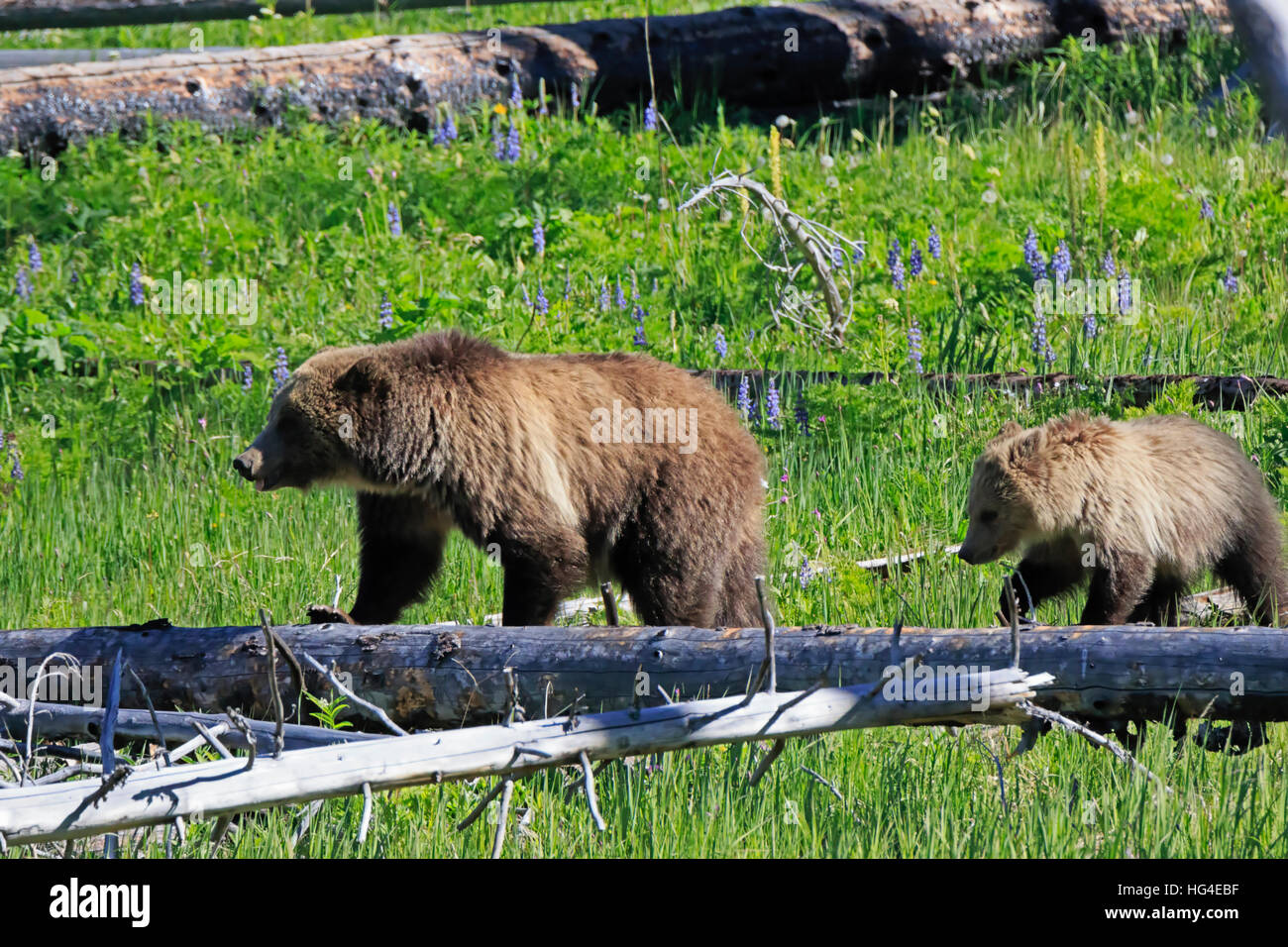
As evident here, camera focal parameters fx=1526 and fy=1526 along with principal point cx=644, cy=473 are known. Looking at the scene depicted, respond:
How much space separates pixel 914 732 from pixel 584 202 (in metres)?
7.43

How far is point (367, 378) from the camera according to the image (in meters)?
5.74

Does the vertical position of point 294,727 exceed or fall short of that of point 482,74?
it falls short

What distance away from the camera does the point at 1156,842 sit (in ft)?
12.6

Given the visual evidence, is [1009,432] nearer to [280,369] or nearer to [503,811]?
[503,811]

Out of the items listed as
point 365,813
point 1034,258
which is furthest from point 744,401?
point 365,813

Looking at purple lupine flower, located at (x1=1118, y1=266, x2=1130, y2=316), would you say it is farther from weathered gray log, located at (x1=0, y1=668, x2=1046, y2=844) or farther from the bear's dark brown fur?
weathered gray log, located at (x1=0, y1=668, x2=1046, y2=844)

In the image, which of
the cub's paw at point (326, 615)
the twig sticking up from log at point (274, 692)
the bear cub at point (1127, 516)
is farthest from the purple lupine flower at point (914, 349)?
the twig sticking up from log at point (274, 692)

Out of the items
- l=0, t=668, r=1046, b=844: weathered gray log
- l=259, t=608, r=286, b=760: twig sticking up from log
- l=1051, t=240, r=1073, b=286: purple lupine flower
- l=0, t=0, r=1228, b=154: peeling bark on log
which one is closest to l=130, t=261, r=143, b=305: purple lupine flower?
l=0, t=0, r=1228, b=154: peeling bark on log

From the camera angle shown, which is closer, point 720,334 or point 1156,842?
point 1156,842

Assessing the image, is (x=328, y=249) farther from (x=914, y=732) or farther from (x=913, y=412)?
(x=914, y=732)

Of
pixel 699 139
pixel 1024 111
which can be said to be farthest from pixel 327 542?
pixel 1024 111

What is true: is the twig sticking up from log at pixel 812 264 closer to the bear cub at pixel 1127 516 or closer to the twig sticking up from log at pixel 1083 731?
the bear cub at pixel 1127 516

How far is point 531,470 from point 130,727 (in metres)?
1.66
